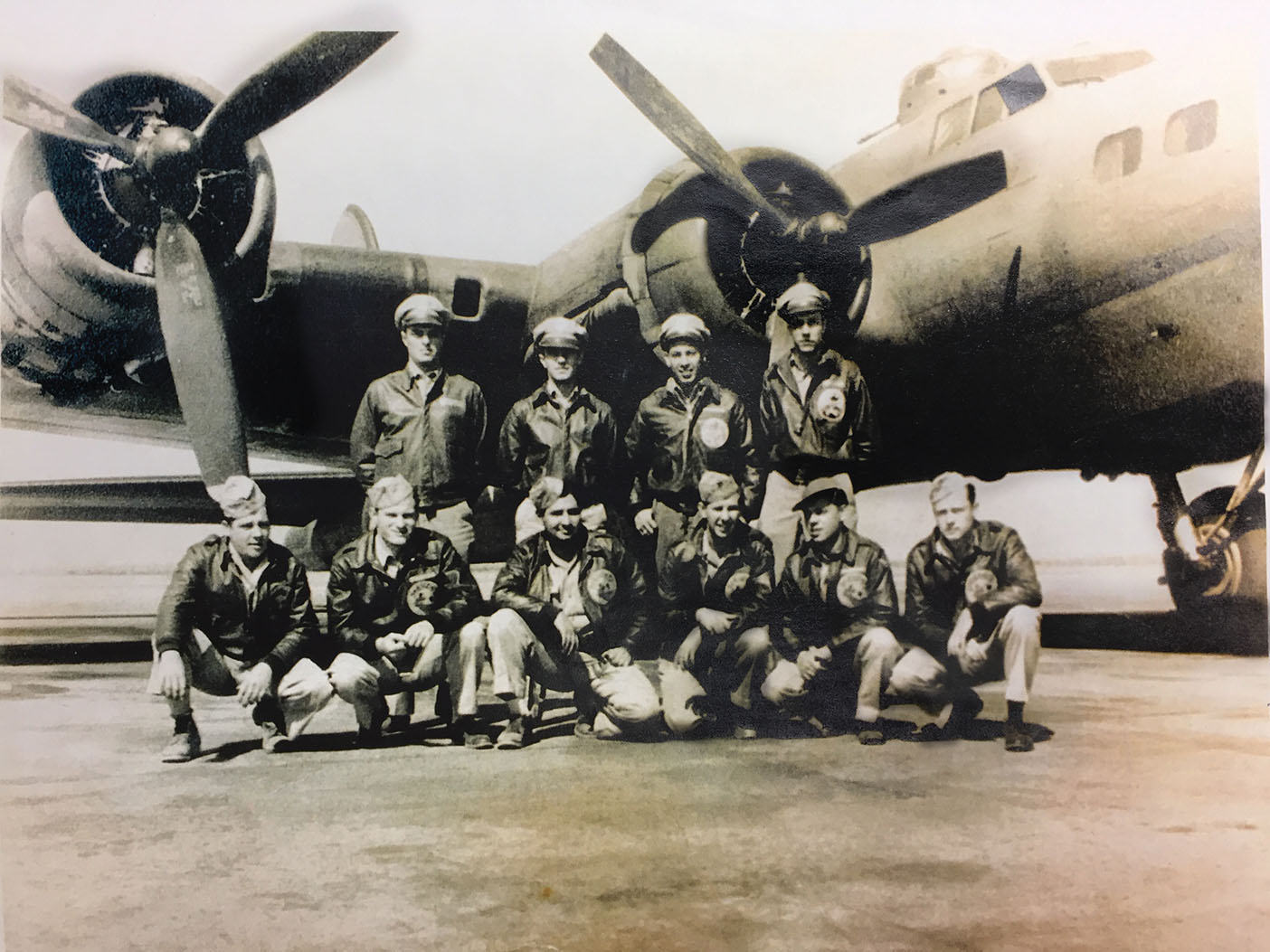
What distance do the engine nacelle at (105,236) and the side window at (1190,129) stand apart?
319 centimetres

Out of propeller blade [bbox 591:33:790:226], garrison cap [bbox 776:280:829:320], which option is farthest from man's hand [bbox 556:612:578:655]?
propeller blade [bbox 591:33:790:226]

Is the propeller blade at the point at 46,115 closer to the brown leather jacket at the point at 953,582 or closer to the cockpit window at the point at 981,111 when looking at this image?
the cockpit window at the point at 981,111

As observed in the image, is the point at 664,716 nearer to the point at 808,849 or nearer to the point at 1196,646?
the point at 808,849

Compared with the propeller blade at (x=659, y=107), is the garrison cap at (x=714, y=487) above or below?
below

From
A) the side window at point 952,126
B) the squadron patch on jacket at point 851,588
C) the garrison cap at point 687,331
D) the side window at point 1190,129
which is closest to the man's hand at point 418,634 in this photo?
the garrison cap at point 687,331

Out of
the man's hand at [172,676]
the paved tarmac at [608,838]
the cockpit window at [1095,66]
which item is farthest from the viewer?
the cockpit window at [1095,66]

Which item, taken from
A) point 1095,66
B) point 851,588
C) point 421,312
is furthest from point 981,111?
point 421,312

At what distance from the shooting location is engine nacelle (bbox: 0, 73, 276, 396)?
318cm

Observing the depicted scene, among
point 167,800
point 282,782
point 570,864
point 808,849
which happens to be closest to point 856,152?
point 808,849

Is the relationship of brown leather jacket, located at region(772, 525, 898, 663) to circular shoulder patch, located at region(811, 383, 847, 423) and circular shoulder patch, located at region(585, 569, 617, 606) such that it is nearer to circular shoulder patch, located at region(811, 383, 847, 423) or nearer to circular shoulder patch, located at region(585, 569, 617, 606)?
circular shoulder patch, located at region(811, 383, 847, 423)

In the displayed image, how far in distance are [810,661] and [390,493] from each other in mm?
1608

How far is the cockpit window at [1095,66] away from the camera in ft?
10.9

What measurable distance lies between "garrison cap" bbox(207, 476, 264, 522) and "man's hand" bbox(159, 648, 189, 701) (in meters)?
0.50

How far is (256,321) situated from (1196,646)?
11.9 ft
